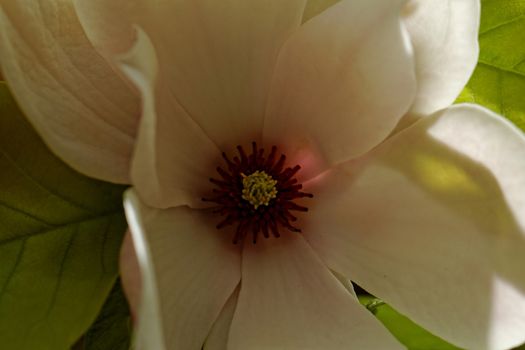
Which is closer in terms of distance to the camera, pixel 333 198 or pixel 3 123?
pixel 3 123

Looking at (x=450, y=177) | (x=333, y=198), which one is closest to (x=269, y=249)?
(x=333, y=198)

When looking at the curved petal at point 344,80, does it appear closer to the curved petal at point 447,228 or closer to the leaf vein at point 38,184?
the curved petal at point 447,228

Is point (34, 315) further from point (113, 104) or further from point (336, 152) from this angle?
point (336, 152)

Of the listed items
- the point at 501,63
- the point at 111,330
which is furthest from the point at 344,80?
the point at 111,330

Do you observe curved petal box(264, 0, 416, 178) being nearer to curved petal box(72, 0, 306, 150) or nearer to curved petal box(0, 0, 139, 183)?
curved petal box(72, 0, 306, 150)

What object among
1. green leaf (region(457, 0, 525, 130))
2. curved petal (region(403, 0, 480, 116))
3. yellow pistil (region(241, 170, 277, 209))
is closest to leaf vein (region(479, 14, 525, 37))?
green leaf (region(457, 0, 525, 130))
